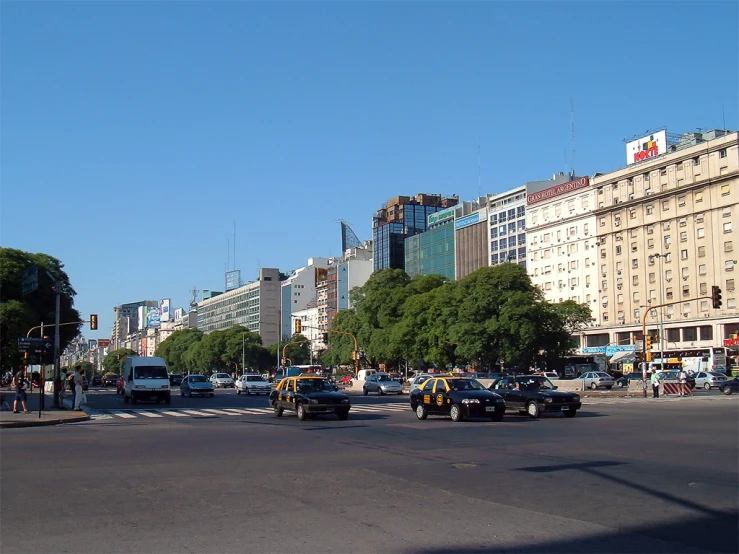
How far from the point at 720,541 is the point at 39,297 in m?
61.8

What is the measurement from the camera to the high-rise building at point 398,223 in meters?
157

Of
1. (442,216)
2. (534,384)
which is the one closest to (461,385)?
(534,384)

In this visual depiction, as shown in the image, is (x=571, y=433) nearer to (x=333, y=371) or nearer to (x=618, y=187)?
(x=618, y=187)

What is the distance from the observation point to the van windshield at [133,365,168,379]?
44.6 meters

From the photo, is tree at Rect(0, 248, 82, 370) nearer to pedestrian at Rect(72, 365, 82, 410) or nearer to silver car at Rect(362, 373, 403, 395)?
pedestrian at Rect(72, 365, 82, 410)

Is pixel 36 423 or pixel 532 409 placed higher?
pixel 532 409

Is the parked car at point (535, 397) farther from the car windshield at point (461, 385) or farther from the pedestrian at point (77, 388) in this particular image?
the pedestrian at point (77, 388)

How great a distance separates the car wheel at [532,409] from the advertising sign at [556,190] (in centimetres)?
7755

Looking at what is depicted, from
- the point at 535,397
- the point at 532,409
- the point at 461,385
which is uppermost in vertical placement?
the point at 461,385

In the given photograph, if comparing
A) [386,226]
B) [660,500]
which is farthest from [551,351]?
[386,226]

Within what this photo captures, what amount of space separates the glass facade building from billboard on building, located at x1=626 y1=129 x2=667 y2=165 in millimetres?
40164

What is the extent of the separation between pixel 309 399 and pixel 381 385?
107 feet

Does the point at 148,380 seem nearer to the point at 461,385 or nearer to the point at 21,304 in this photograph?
the point at 21,304

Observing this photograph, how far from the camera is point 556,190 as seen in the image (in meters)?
108
